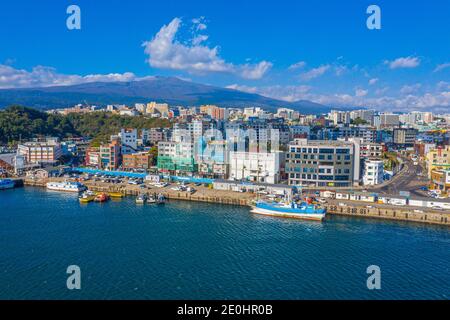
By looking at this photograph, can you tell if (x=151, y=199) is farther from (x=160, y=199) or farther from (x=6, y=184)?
(x=6, y=184)

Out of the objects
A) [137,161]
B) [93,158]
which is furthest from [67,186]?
[93,158]

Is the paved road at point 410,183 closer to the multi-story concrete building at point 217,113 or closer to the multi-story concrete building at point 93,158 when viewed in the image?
the multi-story concrete building at point 93,158

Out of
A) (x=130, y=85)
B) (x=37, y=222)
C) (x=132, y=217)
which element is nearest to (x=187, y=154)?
(x=132, y=217)

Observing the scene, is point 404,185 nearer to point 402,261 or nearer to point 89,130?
point 402,261

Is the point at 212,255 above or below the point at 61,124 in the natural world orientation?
below

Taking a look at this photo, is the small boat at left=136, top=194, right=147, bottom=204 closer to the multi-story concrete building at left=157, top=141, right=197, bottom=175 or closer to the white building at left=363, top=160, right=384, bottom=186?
the multi-story concrete building at left=157, top=141, right=197, bottom=175

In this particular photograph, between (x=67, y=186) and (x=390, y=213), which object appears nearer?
(x=390, y=213)

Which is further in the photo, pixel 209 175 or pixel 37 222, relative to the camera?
pixel 209 175
